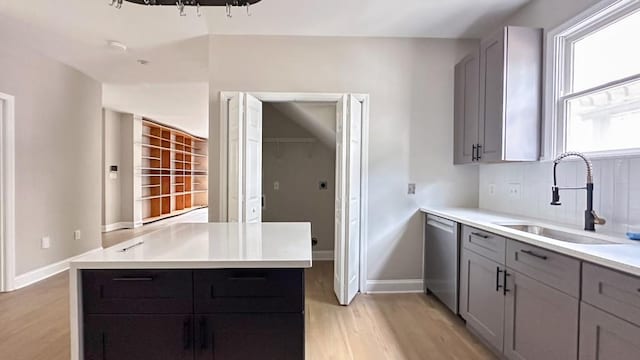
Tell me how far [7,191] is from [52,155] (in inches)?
28.2

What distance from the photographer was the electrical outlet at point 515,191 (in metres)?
3.04

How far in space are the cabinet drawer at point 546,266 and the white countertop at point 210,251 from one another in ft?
3.98

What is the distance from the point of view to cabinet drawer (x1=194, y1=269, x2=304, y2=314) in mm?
1388

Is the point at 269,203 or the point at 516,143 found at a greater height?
the point at 516,143

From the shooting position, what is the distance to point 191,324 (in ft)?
4.54

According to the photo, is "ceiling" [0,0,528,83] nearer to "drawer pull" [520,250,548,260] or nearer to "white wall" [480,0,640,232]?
"white wall" [480,0,640,232]

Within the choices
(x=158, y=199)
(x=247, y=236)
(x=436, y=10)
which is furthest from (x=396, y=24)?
(x=158, y=199)

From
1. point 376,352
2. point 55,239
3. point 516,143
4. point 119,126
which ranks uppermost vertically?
point 119,126

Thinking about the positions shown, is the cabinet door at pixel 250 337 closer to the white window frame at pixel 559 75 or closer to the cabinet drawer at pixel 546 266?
the cabinet drawer at pixel 546 266

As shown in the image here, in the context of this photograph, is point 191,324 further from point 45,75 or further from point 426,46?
point 45,75

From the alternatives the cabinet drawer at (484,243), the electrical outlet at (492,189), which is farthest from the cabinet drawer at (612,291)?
the electrical outlet at (492,189)

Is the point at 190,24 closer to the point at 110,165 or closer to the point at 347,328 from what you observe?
the point at 347,328

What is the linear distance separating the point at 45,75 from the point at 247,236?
12.3 ft

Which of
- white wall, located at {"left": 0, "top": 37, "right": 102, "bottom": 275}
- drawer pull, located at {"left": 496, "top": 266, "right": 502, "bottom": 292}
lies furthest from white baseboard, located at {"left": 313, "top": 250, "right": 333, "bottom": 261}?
white wall, located at {"left": 0, "top": 37, "right": 102, "bottom": 275}
